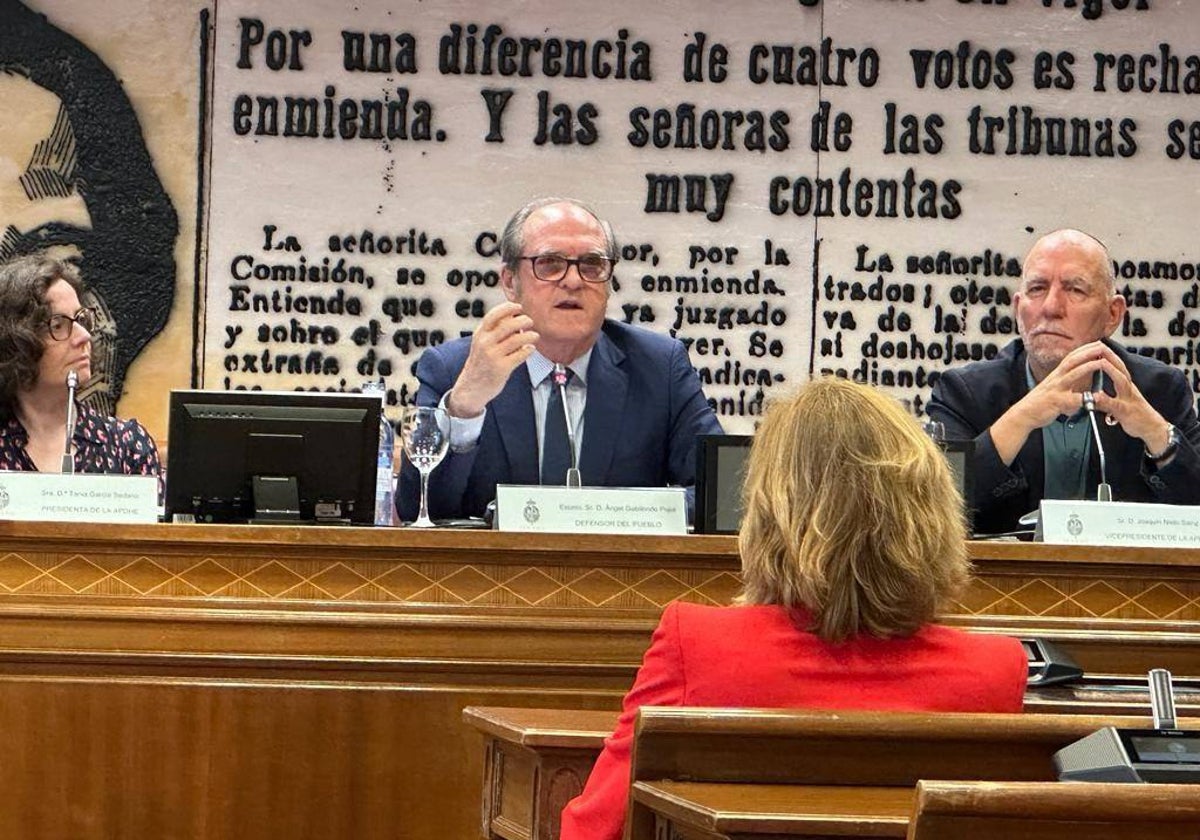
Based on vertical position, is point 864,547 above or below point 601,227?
below

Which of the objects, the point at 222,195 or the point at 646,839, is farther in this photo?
the point at 222,195

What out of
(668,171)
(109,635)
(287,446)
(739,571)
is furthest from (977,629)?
(668,171)

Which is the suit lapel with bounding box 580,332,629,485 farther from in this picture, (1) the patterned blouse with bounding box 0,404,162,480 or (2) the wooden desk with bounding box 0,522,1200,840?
(1) the patterned blouse with bounding box 0,404,162,480

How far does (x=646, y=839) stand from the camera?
2.01 m

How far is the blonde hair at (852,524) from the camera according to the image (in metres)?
2.15

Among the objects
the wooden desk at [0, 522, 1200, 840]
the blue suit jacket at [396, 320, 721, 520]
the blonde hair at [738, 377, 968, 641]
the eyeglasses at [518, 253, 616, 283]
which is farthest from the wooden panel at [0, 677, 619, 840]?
the eyeglasses at [518, 253, 616, 283]

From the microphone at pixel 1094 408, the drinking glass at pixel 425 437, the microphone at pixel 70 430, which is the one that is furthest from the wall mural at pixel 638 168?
the drinking glass at pixel 425 437

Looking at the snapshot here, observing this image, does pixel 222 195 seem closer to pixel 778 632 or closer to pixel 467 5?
pixel 467 5

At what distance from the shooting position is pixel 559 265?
4.55 metres

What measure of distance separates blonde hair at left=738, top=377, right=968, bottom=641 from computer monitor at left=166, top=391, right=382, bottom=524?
169 centimetres

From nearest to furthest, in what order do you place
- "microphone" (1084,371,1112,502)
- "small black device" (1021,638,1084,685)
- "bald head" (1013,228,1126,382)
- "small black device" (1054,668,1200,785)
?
"small black device" (1054,668,1200,785), "small black device" (1021,638,1084,685), "microphone" (1084,371,1112,502), "bald head" (1013,228,1126,382)

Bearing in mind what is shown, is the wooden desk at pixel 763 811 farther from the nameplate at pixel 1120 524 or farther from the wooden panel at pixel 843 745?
the nameplate at pixel 1120 524

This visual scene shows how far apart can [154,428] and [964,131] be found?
2729mm

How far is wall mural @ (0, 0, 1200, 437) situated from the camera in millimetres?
5613
